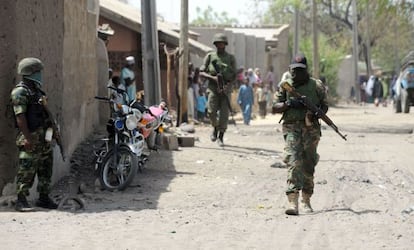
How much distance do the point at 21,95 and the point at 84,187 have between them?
196cm

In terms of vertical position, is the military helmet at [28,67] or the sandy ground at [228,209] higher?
the military helmet at [28,67]

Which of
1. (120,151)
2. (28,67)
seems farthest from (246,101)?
(28,67)

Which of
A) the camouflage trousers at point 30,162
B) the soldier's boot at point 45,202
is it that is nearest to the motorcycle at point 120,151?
the soldier's boot at point 45,202

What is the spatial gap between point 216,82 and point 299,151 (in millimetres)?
5442

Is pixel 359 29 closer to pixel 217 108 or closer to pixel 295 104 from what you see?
pixel 217 108

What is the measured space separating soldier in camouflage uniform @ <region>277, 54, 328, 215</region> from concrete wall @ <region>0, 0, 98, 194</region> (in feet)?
8.18

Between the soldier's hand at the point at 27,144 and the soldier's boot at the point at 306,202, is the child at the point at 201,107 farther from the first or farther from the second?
the soldier's hand at the point at 27,144

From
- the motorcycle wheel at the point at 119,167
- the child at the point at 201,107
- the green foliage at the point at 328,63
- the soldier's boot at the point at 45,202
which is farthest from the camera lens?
the green foliage at the point at 328,63

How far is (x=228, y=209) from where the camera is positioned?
829cm

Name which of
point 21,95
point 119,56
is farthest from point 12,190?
point 119,56

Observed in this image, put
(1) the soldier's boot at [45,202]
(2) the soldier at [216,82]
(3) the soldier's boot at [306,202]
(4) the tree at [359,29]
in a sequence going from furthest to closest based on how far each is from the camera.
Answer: (4) the tree at [359,29] < (2) the soldier at [216,82] < (3) the soldier's boot at [306,202] < (1) the soldier's boot at [45,202]

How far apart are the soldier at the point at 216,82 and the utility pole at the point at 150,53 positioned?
81 centimetres

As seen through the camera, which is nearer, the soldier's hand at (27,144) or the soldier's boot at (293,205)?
the soldier's hand at (27,144)

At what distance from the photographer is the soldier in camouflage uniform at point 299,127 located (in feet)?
26.2
